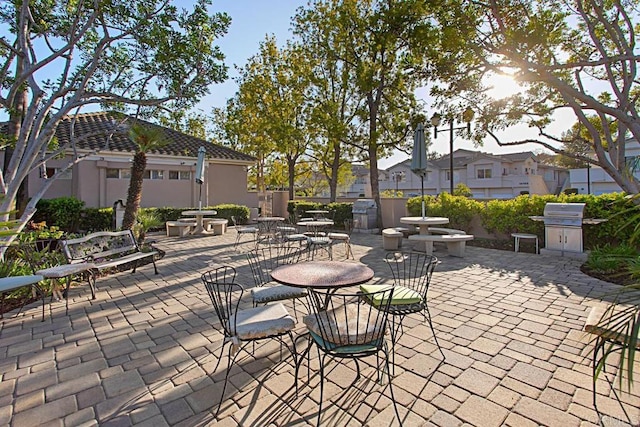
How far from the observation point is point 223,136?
25.9 metres

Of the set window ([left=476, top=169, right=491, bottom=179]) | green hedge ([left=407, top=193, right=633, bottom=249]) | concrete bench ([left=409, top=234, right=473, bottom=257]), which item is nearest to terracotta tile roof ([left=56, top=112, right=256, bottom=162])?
concrete bench ([left=409, top=234, right=473, bottom=257])

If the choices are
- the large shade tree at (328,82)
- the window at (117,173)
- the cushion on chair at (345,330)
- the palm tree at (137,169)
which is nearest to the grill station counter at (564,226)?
the cushion on chair at (345,330)

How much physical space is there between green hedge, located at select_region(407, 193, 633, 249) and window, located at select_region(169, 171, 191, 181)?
36.0 ft

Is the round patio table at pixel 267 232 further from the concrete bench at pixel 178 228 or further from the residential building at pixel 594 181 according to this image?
the residential building at pixel 594 181

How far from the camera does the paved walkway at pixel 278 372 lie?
240cm

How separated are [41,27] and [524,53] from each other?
1138 centimetres

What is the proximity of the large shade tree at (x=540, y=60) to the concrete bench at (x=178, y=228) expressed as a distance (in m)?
10.9

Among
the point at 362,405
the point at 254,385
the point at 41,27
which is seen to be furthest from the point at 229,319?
the point at 41,27

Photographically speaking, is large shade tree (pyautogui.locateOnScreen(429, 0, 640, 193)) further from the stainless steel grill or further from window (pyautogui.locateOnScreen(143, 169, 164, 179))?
window (pyautogui.locateOnScreen(143, 169, 164, 179))

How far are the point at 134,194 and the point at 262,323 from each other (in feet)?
22.3

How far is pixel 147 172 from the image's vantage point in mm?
14969

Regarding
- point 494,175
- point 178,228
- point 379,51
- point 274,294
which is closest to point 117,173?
point 178,228

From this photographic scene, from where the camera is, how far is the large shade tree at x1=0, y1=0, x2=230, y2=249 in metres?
6.13

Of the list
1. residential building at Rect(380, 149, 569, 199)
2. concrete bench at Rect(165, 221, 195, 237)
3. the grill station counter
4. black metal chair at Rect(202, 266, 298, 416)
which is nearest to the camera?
black metal chair at Rect(202, 266, 298, 416)
